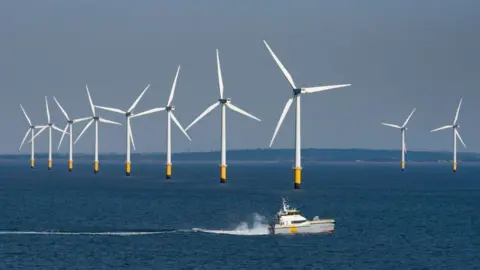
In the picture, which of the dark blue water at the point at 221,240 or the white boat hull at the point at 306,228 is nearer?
the dark blue water at the point at 221,240

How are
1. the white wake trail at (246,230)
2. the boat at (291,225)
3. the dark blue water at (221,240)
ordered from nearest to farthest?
the dark blue water at (221,240) < the boat at (291,225) < the white wake trail at (246,230)

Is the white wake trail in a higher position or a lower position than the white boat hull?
lower

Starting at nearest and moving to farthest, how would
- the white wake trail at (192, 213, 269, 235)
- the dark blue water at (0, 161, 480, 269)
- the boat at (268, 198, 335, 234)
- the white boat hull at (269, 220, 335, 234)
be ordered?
the dark blue water at (0, 161, 480, 269), the boat at (268, 198, 335, 234), the white boat hull at (269, 220, 335, 234), the white wake trail at (192, 213, 269, 235)

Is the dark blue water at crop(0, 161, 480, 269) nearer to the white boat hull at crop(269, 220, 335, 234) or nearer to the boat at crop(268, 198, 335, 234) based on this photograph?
the white boat hull at crop(269, 220, 335, 234)

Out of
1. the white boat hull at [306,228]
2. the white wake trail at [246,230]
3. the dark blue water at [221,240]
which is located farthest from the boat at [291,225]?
the white wake trail at [246,230]

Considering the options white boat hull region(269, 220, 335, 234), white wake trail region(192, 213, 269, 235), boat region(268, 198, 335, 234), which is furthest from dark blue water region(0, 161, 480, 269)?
boat region(268, 198, 335, 234)

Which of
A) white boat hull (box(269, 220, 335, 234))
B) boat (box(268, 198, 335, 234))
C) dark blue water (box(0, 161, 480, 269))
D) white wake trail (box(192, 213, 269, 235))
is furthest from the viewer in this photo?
white wake trail (box(192, 213, 269, 235))

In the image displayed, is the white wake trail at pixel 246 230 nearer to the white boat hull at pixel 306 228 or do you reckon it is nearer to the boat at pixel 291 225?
the boat at pixel 291 225

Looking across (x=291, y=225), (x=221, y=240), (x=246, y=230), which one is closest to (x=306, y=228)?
(x=291, y=225)

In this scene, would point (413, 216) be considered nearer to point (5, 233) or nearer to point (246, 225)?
point (246, 225)

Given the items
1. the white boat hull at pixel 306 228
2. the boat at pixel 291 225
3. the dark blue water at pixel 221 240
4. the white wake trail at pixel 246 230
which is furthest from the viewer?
the white wake trail at pixel 246 230
